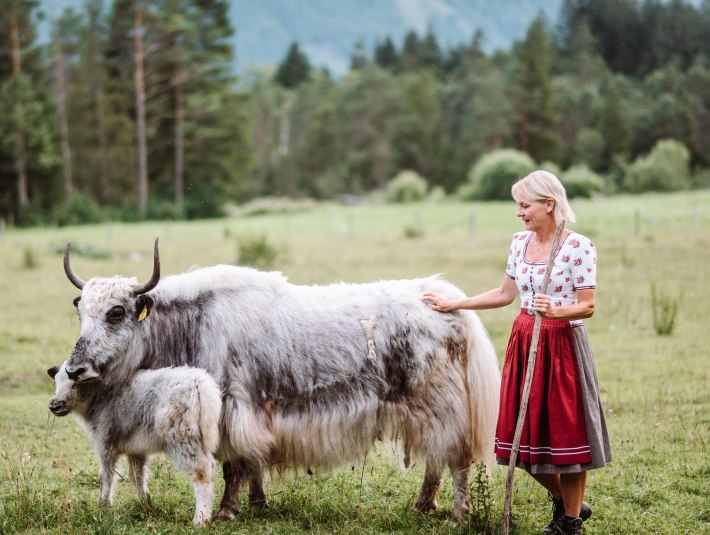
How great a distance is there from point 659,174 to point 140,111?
34290 mm

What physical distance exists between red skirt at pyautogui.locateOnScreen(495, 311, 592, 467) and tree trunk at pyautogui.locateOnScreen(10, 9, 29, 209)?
152 feet

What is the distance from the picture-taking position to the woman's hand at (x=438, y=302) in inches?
223

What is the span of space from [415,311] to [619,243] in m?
19.2

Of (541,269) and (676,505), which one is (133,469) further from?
(676,505)

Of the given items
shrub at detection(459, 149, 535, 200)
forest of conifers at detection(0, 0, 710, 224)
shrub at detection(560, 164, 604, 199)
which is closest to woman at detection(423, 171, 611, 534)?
forest of conifers at detection(0, 0, 710, 224)

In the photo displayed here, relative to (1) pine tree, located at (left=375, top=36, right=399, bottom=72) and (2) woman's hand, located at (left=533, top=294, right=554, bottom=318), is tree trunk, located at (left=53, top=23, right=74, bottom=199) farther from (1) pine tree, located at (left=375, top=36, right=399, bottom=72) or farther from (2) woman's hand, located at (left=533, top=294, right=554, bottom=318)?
(1) pine tree, located at (left=375, top=36, right=399, bottom=72)

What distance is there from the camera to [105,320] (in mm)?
5492

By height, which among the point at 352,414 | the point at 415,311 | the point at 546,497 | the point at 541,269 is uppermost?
the point at 541,269

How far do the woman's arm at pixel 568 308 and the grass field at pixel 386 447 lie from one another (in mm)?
1355

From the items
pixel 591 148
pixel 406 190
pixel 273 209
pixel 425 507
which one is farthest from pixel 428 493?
pixel 591 148

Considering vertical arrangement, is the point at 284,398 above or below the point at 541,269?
below

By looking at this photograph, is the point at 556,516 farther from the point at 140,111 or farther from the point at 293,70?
the point at 293,70

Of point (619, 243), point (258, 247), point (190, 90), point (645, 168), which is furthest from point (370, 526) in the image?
point (645, 168)

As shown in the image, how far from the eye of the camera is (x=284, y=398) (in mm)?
5551
